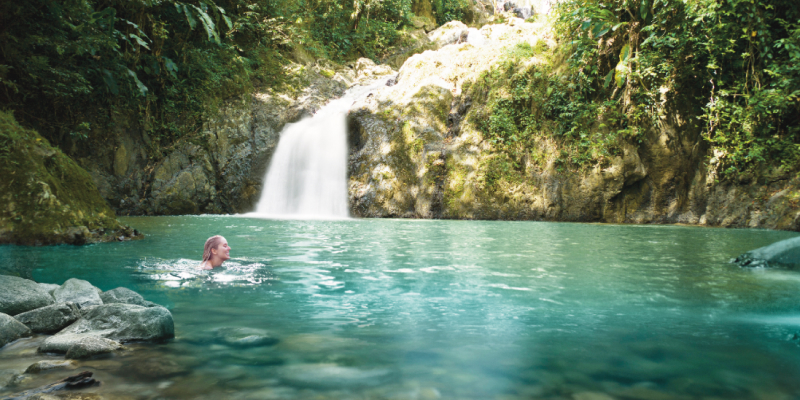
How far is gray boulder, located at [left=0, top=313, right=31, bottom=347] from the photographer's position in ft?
7.76

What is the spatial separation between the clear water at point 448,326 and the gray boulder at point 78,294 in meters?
0.40

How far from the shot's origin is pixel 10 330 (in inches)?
95.8

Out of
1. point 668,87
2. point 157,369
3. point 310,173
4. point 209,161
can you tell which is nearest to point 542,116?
point 668,87

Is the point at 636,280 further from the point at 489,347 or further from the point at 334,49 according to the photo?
the point at 334,49

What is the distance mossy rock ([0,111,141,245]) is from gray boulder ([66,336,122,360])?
200 inches

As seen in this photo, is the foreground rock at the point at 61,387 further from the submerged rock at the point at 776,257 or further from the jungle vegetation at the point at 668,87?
the jungle vegetation at the point at 668,87

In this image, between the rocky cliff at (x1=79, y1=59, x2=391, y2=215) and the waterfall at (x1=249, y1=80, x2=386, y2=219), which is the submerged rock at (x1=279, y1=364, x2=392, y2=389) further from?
the rocky cliff at (x1=79, y1=59, x2=391, y2=215)

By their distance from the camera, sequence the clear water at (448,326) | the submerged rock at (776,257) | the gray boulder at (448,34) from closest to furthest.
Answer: the clear water at (448,326), the submerged rock at (776,257), the gray boulder at (448,34)

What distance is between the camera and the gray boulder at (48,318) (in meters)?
2.62

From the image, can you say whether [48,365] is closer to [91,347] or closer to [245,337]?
[91,347]

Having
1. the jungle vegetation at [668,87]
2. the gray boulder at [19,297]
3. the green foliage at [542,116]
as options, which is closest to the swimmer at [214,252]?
the gray boulder at [19,297]

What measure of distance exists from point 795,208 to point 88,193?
14.0 m

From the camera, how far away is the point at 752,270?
4.74 metres

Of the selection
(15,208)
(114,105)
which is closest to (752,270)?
(15,208)
